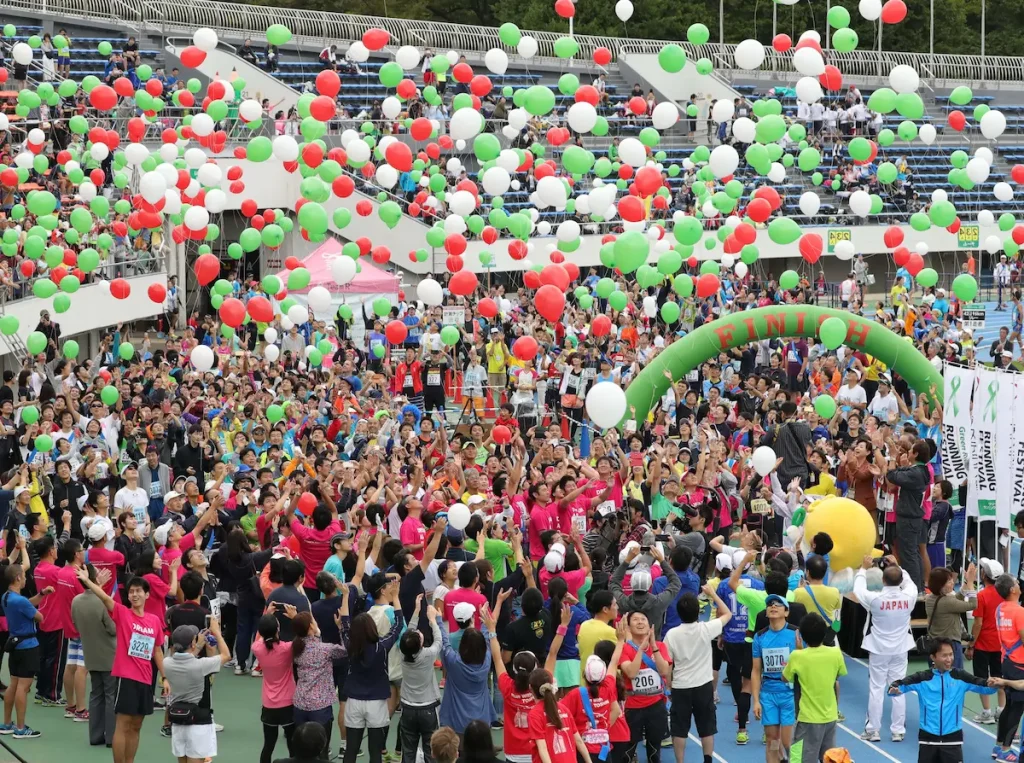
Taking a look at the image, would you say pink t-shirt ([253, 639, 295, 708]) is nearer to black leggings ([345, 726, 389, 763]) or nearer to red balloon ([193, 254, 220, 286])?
Result: black leggings ([345, 726, 389, 763])

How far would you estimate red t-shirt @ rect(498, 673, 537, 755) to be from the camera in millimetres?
8609

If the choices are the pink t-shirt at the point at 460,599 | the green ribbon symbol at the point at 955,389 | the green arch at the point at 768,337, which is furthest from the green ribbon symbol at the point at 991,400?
the pink t-shirt at the point at 460,599

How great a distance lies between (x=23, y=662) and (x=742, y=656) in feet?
15.9

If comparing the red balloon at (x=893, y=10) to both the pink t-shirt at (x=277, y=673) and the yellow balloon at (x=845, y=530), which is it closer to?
the yellow balloon at (x=845, y=530)

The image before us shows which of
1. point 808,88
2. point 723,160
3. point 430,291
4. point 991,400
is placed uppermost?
→ point 808,88

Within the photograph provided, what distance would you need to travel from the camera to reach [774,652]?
963 cm

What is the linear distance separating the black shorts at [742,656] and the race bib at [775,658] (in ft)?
2.64

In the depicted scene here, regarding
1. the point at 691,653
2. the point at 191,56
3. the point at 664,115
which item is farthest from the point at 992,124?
the point at 691,653

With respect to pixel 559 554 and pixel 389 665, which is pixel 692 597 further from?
pixel 389 665

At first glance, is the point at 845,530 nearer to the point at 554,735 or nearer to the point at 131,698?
the point at 554,735

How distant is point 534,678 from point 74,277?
11605 mm

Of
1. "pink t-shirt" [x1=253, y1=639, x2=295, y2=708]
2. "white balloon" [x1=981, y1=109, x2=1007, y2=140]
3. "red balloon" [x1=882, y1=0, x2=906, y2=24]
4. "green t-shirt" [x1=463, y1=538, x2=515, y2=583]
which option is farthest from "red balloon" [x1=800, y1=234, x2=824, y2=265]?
"pink t-shirt" [x1=253, y1=639, x2=295, y2=708]

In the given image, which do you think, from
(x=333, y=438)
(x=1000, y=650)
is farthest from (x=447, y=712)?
(x=333, y=438)

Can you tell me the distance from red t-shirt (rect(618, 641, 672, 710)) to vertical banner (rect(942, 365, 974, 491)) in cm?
409
